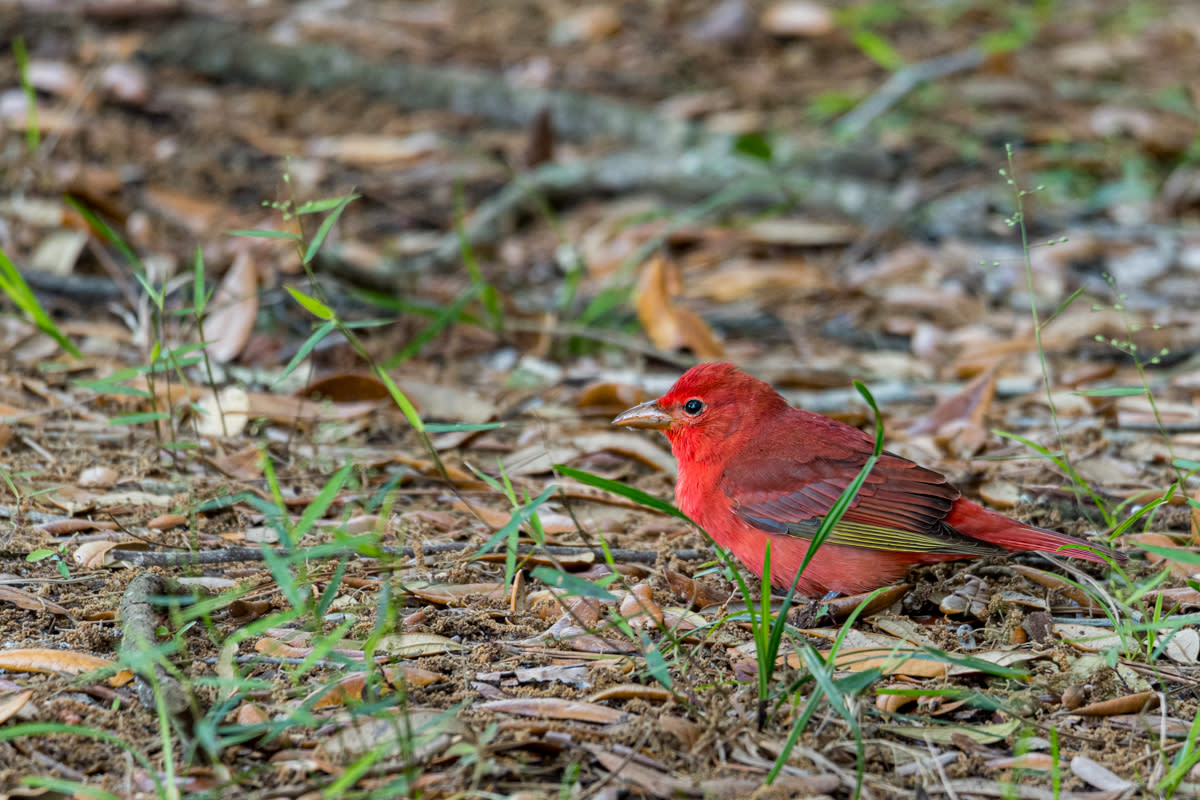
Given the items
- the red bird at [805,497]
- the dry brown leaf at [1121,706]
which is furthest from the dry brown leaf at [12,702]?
the dry brown leaf at [1121,706]

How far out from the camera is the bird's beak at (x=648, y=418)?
12.2 ft

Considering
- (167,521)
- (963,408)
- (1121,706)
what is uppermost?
(167,521)

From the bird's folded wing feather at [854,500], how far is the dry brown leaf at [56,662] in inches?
66.2

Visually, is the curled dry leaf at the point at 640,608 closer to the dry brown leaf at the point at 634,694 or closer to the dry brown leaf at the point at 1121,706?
the dry brown leaf at the point at 634,694

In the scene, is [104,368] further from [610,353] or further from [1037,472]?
[1037,472]

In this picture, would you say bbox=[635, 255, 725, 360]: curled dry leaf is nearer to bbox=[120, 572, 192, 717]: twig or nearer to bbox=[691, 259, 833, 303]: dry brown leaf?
bbox=[691, 259, 833, 303]: dry brown leaf

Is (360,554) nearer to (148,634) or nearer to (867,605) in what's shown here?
(148,634)

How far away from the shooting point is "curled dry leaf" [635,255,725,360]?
4.95 m

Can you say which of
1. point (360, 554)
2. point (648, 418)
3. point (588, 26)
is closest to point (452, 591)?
point (360, 554)

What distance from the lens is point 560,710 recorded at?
8.22 ft

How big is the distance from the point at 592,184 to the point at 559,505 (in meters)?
3.21

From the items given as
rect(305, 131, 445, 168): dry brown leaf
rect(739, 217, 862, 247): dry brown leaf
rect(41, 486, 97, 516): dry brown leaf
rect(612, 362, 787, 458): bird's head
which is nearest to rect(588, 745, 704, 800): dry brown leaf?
rect(612, 362, 787, 458): bird's head

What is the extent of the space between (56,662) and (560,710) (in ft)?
3.58

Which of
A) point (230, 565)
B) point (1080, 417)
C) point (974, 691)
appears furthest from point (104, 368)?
point (1080, 417)
